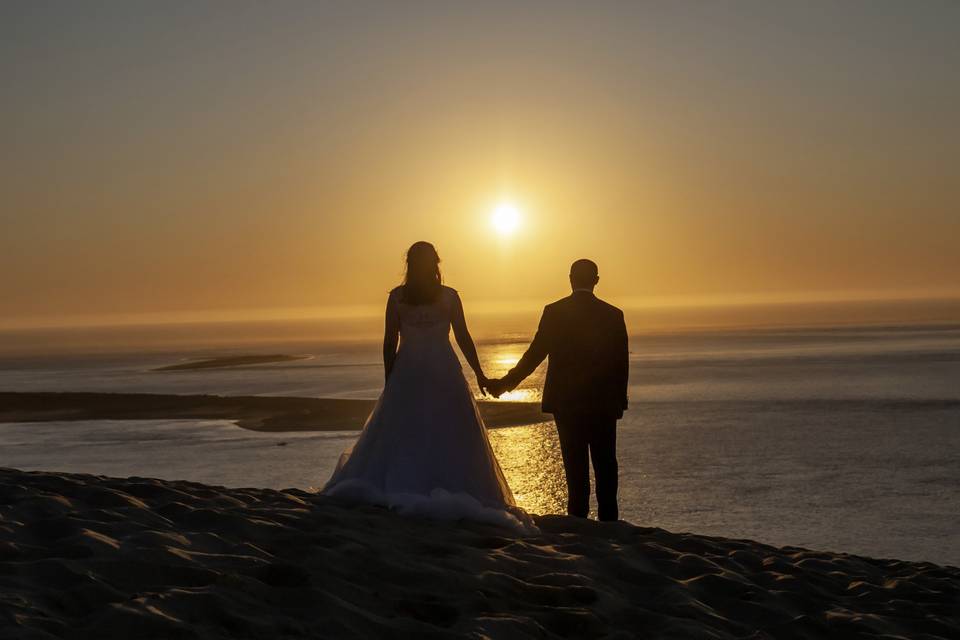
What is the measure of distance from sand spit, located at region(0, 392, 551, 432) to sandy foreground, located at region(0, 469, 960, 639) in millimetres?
21514

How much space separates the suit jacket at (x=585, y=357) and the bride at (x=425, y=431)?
0.88m

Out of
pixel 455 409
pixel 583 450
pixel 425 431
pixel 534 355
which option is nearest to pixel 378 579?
pixel 425 431

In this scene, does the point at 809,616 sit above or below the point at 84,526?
below

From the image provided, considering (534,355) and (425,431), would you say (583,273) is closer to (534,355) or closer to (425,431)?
(534,355)

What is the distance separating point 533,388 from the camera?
44.8 meters

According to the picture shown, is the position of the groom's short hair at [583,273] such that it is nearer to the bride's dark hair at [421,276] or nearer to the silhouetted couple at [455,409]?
the silhouetted couple at [455,409]

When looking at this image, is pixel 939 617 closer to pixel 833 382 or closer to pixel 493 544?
pixel 493 544

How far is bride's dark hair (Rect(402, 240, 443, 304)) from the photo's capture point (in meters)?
8.88

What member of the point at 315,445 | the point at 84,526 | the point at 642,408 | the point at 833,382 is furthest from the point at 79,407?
the point at 84,526

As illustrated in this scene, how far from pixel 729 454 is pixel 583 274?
47.2 ft

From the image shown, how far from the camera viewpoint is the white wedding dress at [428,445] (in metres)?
8.55

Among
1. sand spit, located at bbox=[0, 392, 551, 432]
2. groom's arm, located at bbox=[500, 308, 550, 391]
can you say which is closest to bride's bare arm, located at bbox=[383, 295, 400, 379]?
groom's arm, located at bbox=[500, 308, 550, 391]

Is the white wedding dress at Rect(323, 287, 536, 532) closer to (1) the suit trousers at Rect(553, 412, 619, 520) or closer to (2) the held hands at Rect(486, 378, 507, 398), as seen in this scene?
(1) the suit trousers at Rect(553, 412, 619, 520)

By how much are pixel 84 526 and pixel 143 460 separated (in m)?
17.5
